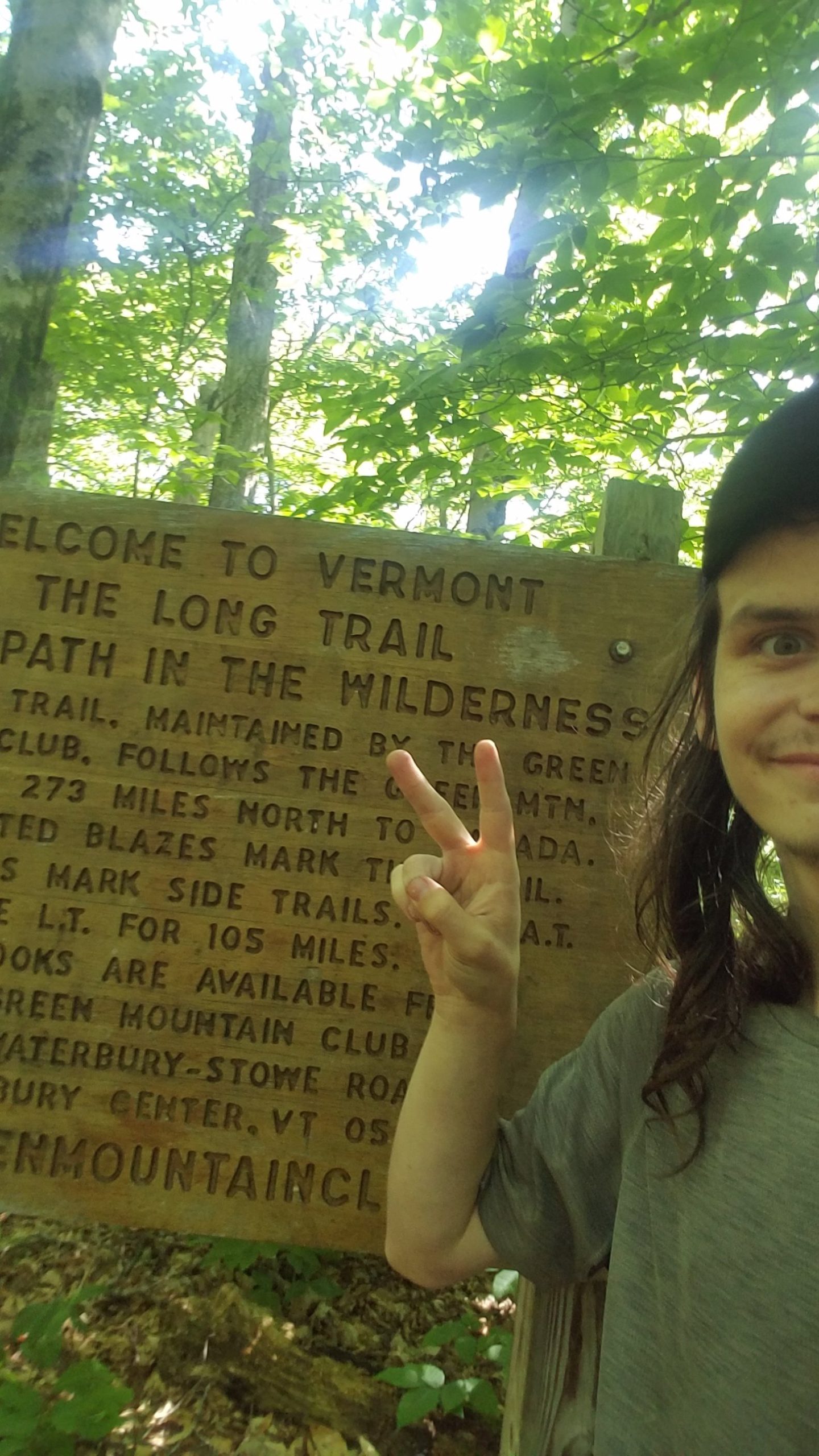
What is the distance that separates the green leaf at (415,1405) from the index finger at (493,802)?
1319 mm

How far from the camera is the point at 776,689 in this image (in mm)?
988

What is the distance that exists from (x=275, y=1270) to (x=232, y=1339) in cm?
23

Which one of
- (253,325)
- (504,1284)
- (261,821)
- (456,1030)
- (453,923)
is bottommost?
(504,1284)

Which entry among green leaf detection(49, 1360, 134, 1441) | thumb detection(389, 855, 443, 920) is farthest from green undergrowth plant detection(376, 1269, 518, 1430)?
thumb detection(389, 855, 443, 920)

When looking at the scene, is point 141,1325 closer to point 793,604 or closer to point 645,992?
point 645,992

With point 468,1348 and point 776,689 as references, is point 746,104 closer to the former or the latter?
point 776,689

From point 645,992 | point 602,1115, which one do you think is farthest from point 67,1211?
point 645,992

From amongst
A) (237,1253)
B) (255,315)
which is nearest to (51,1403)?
(237,1253)

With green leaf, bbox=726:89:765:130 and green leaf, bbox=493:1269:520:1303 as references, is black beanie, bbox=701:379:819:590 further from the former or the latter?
green leaf, bbox=493:1269:520:1303

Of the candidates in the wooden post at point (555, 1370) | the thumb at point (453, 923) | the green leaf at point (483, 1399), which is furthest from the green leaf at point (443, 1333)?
the thumb at point (453, 923)

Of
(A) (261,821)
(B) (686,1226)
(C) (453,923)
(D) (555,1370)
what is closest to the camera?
(B) (686,1226)

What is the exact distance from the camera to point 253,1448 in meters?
2.08

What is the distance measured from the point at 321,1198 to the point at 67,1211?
470mm

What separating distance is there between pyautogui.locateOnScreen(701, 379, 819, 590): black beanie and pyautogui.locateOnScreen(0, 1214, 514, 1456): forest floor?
7.48 ft
